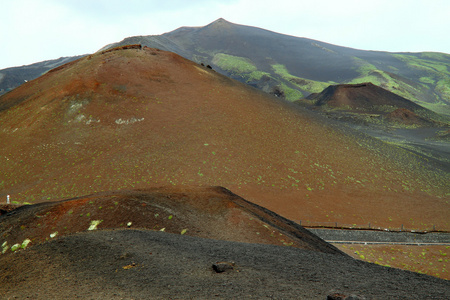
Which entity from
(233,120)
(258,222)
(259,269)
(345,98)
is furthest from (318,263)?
(345,98)

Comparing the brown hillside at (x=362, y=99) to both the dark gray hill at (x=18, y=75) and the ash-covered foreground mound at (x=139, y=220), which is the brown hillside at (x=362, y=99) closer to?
the ash-covered foreground mound at (x=139, y=220)

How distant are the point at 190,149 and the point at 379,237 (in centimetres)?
2190

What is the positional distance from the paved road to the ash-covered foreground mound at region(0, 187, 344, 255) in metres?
12.7

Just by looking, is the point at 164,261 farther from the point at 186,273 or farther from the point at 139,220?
the point at 139,220

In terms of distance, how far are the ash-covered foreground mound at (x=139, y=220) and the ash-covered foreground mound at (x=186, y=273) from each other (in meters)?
2.03

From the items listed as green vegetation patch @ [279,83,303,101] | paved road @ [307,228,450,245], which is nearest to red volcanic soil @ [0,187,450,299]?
paved road @ [307,228,450,245]

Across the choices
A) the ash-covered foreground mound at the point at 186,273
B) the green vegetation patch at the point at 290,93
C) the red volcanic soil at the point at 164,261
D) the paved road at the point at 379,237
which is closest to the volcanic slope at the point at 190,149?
the paved road at the point at 379,237

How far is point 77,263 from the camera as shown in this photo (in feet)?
33.6

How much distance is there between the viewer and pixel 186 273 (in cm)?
938

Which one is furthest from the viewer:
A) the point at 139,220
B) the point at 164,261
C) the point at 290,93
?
the point at 290,93

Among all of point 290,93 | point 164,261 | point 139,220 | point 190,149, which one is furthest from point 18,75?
point 164,261

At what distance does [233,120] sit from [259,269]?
122 ft

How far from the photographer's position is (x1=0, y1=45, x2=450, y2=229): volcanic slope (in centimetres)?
3359

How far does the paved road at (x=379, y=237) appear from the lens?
87.8 ft
